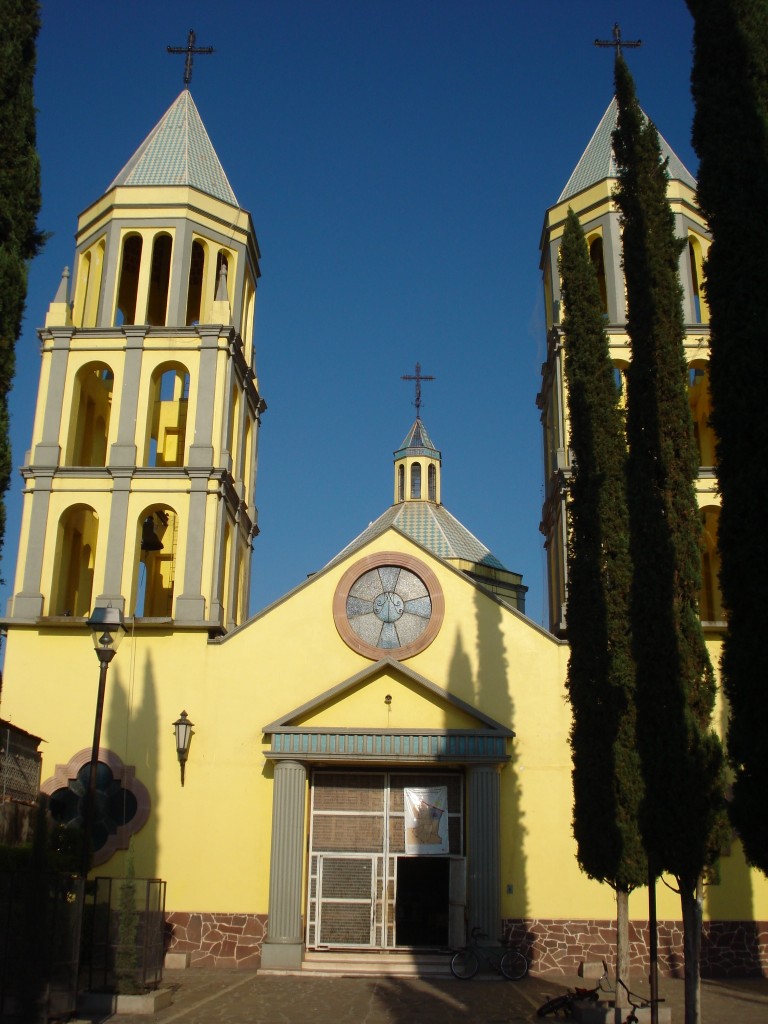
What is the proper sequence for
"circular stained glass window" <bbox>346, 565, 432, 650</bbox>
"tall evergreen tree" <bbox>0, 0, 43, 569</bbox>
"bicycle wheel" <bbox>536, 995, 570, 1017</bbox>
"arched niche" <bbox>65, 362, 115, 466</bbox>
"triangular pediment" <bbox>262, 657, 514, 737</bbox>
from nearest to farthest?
1. "tall evergreen tree" <bbox>0, 0, 43, 569</bbox>
2. "bicycle wheel" <bbox>536, 995, 570, 1017</bbox>
3. "triangular pediment" <bbox>262, 657, 514, 737</bbox>
4. "circular stained glass window" <bbox>346, 565, 432, 650</bbox>
5. "arched niche" <bbox>65, 362, 115, 466</bbox>

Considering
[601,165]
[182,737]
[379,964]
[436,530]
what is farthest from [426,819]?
[436,530]

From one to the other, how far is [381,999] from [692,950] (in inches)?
316

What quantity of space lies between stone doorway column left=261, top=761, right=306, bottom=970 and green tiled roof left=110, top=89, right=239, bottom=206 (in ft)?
50.2

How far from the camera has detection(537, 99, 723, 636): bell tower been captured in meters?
25.7

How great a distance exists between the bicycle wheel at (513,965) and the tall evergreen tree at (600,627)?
311 cm

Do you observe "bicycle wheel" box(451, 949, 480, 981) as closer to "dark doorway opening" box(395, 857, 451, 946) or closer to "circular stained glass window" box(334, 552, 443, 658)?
"dark doorway opening" box(395, 857, 451, 946)

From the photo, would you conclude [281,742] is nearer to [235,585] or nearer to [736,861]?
[235,585]

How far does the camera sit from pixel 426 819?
2281 cm

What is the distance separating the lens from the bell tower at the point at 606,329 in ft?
84.3

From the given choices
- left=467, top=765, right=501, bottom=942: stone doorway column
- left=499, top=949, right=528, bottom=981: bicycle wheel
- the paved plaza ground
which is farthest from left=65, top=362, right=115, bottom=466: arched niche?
left=499, top=949, right=528, bottom=981: bicycle wheel

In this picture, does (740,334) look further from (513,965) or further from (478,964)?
(478,964)

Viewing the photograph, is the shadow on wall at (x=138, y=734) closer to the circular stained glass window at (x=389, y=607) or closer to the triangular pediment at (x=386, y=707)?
the triangular pediment at (x=386, y=707)

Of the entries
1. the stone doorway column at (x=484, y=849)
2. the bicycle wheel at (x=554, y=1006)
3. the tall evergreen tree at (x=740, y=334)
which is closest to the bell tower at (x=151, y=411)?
the stone doorway column at (x=484, y=849)

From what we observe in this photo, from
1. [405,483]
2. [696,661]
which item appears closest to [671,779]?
[696,661]
